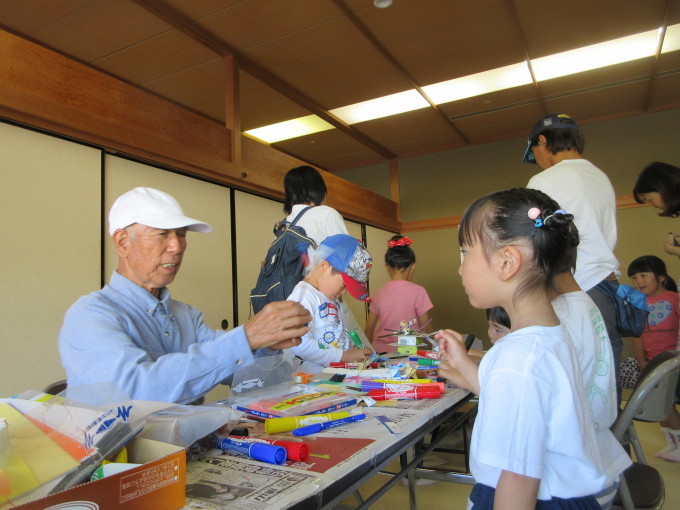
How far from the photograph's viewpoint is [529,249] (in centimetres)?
99

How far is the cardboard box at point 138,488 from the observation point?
470 millimetres

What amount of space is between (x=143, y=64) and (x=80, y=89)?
1.45 metres

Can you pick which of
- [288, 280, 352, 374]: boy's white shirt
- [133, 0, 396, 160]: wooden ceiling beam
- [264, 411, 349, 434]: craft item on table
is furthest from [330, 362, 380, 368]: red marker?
[133, 0, 396, 160]: wooden ceiling beam

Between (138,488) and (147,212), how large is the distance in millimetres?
906

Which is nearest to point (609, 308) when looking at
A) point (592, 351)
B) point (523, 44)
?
point (592, 351)

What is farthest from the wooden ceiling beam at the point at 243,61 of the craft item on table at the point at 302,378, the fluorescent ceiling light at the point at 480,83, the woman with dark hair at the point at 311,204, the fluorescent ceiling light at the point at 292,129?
the craft item on table at the point at 302,378

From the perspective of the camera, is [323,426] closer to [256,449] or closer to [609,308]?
[256,449]

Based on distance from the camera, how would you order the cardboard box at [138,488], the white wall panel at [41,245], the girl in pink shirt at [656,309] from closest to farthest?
the cardboard box at [138,488]
the white wall panel at [41,245]
the girl in pink shirt at [656,309]

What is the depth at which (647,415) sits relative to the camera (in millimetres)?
1421

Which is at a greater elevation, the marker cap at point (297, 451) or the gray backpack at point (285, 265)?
the gray backpack at point (285, 265)

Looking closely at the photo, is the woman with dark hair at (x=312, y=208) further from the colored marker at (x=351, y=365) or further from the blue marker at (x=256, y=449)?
the blue marker at (x=256, y=449)

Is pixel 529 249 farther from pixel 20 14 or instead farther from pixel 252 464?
pixel 20 14

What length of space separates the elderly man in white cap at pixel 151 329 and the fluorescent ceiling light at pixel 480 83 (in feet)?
11.2

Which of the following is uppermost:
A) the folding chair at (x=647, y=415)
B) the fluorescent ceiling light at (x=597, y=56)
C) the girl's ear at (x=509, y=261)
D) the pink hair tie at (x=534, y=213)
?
the fluorescent ceiling light at (x=597, y=56)
